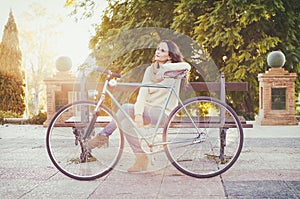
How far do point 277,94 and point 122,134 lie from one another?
9072mm

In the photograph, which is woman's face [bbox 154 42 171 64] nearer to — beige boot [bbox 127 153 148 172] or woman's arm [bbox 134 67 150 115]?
woman's arm [bbox 134 67 150 115]

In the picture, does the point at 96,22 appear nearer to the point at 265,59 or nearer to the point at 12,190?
the point at 265,59

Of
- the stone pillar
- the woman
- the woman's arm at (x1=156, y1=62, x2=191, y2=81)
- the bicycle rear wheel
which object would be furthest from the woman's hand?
the stone pillar

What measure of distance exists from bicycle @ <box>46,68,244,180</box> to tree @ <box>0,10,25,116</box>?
1658 cm

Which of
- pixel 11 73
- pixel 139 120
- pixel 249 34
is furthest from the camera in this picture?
pixel 11 73

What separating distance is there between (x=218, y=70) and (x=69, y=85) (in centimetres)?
980

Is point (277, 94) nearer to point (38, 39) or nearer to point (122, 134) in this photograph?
point (122, 134)

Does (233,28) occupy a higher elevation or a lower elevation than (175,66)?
higher

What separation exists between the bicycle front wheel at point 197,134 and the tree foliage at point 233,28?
800 cm

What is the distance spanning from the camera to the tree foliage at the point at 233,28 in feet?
42.8

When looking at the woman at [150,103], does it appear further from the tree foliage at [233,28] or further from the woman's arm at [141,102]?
the tree foliage at [233,28]

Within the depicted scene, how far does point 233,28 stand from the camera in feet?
43.0

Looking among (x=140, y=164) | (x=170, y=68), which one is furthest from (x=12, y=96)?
(x=170, y=68)

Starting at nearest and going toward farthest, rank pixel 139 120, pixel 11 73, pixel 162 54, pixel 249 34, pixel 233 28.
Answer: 1. pixel 139 120
2. pixel 162 54
3. pixel 233 28
4. pixel 249 34
5. pixel 11 73
